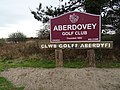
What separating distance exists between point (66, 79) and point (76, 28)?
3.13 m

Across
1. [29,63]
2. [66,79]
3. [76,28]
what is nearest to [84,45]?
[76,28]

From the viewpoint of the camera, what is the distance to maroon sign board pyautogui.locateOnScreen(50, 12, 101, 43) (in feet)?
41.7

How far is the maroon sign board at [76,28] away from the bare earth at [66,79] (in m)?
1.58

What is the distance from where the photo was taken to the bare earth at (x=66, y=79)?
977 cm

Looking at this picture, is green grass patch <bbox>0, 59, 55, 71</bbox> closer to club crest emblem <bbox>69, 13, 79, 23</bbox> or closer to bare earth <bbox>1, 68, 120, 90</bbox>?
bare earth <bbox>1, 68, 120, 90</bbox>

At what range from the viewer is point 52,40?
13.0 metres

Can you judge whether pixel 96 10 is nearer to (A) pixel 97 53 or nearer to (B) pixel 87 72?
(A) pixel 97 53

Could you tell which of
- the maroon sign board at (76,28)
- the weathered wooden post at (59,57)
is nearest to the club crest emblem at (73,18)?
the maroon sign board at (76,28)

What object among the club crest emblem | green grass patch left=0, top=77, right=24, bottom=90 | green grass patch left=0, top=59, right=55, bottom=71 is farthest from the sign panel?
green grass patch left=0, top=77, right=24, bottom=90

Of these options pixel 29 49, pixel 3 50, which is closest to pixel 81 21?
pixel 29 49

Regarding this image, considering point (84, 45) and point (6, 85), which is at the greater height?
point (84, 45)

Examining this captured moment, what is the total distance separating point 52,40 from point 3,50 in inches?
272

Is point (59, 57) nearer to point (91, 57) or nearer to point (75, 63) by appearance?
point (91, 57)

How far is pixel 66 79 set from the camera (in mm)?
10445
